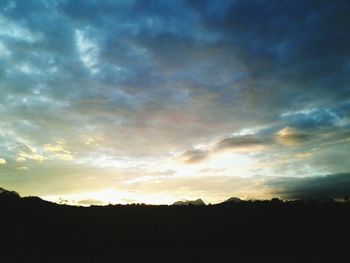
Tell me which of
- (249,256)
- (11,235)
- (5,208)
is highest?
Result: (5,208)

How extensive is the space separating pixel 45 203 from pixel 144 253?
67.0ft

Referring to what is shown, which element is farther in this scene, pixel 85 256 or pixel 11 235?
pixel 11 235

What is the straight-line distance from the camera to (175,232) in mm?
45219

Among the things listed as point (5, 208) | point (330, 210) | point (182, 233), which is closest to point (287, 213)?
point (330, 210)

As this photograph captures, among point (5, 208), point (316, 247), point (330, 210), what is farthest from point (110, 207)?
point (330, 210)

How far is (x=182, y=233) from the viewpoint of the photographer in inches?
1778

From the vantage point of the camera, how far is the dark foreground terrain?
37.0 meters

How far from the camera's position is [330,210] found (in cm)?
5162

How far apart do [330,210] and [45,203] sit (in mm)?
39732

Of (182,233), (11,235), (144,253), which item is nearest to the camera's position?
(144,253)

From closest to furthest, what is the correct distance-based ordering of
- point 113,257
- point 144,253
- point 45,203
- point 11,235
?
point 113,257, point 144,253, point 11,235, point 45,203

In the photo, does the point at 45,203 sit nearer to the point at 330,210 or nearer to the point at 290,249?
the point at 290,249

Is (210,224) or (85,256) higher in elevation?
(210,224)

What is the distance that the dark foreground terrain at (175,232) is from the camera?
37.0 metres
